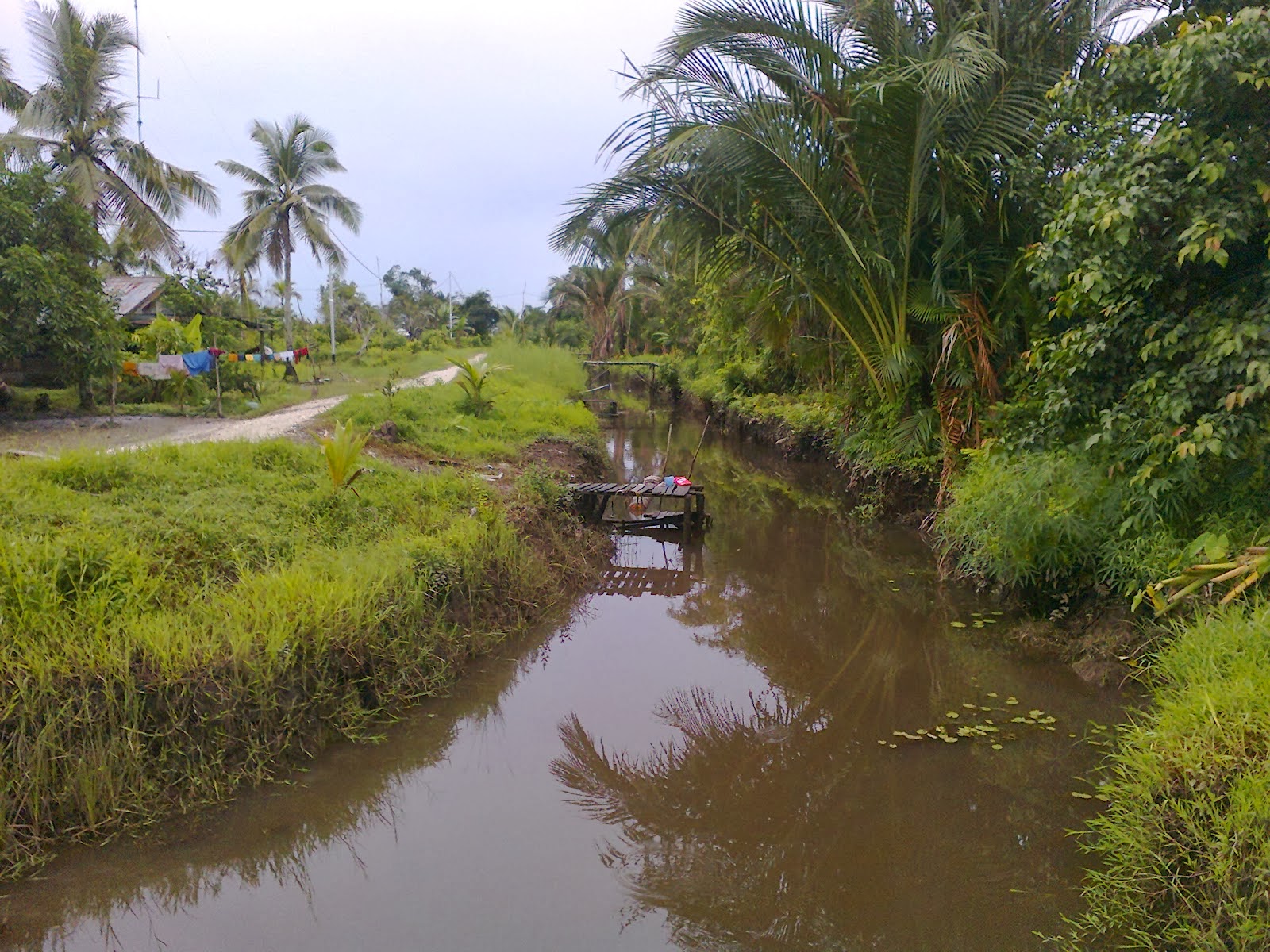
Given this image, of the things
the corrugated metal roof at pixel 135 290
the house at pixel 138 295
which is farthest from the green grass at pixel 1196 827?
the corrugated metal roof at pixel 135 290

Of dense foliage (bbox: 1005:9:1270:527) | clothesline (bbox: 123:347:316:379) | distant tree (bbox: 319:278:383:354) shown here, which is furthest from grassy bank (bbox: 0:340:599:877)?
distant tree (bbox: 319:278:383:354)

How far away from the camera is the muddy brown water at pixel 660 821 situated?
313 cm

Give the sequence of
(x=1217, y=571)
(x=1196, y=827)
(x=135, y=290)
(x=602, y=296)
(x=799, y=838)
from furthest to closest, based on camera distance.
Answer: (x=602, y=296) < (x=135, y=290) < (x=1217, y=571) < (x=799, y=838) < (x=1196, y=827)

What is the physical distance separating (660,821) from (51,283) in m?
9.28

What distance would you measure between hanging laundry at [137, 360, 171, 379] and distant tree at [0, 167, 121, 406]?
1140 mm

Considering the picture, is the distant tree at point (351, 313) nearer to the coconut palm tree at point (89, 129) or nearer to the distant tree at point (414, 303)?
the distant tree at point (414, 303)

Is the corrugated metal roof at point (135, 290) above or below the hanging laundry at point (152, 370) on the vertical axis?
above

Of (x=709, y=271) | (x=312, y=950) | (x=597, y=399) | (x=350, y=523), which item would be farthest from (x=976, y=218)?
(x=597, y=399)

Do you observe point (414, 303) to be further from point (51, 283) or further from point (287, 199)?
point (51, 283)

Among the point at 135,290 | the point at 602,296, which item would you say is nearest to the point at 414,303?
the point at 602,296

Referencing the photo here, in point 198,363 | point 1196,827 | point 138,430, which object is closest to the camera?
point 1196,827

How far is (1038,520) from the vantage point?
17.9ft

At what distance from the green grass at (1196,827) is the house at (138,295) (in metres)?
17.2

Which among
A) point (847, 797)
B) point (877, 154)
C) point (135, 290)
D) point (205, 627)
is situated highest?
point (135, 290)
